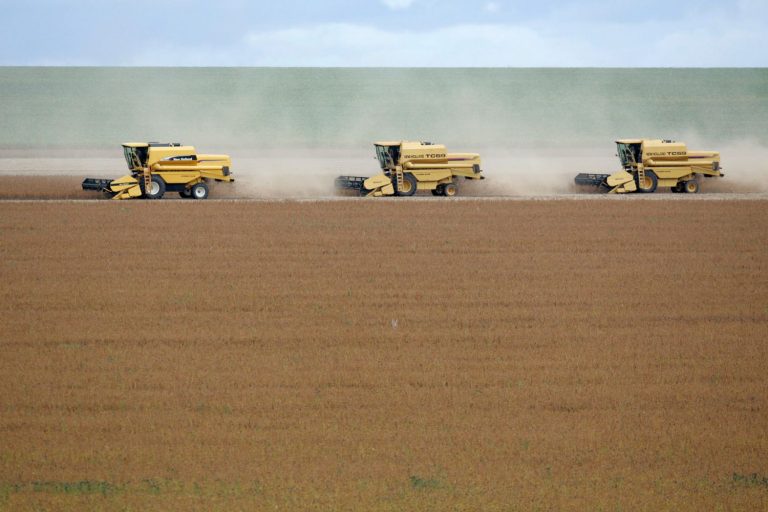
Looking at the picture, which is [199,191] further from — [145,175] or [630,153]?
[630,153]

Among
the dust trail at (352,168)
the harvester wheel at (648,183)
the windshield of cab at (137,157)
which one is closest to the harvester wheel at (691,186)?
the harvester wheel at (648,183)

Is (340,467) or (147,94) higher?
(147,94)

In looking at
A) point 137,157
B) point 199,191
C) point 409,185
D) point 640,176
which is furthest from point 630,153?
point 137,157

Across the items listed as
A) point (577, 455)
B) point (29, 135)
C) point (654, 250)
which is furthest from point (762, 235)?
point (29, 135)

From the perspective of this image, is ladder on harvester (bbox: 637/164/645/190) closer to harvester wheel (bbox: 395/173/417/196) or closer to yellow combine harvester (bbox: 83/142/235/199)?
harvester wheel (bbox: 395/173/417/196)

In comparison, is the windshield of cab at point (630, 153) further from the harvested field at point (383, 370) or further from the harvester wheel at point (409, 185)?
Result: the harvested field at point (383, 370)

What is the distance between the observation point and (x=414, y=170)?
4025 cm

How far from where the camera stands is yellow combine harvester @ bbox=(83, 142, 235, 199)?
38.8 m

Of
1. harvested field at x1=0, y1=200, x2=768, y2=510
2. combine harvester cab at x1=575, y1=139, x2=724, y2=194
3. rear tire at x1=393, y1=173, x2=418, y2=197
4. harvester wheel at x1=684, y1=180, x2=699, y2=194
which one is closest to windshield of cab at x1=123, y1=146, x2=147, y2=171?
harvested field at x1=0, y1=200, x2=768, y2=510

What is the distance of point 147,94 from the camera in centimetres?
12825

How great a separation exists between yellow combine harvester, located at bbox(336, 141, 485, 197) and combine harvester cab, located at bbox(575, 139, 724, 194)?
5.22m

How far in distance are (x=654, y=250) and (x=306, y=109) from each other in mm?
89457

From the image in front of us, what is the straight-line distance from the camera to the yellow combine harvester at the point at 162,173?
127 feet

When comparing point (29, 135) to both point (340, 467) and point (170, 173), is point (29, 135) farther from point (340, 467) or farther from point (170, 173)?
point (340, 467)
